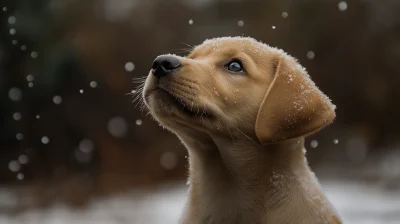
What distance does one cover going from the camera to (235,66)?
12.0 feet

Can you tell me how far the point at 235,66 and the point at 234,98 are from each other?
0.23 metres

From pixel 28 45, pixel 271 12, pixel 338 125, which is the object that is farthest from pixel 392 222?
pixel 28 45

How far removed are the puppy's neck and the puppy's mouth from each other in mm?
214

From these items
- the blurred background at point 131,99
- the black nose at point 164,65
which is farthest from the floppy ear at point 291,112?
the blurred background at point 131,99

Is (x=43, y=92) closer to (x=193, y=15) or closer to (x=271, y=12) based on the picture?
(x=193, y=15)

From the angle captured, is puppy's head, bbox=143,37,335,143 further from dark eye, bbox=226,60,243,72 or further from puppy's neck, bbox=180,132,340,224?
puppy's neck, bbox=180,132,340,224

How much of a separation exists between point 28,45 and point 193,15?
3.47m

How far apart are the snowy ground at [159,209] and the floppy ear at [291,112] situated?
5.60m

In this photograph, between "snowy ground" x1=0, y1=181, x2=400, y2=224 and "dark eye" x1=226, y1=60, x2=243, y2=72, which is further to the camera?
"snowy ground" x1=0, y1=181, x2=400, y2=224

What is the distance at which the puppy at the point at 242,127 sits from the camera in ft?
A: 11.1

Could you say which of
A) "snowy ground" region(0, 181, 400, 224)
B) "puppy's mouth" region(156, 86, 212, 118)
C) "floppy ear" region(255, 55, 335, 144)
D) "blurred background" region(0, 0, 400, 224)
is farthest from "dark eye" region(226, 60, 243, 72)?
"blurred background" region(0, 0, 400, 224)

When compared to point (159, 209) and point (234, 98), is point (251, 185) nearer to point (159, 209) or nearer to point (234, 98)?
point (234, 98)

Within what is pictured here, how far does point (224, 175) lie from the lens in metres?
3.65

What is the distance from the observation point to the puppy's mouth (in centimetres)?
335
